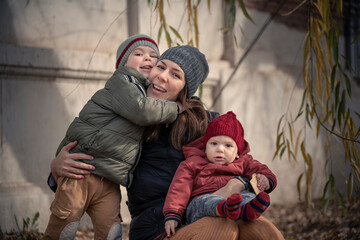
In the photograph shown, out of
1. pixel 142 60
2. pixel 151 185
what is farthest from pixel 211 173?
pixel 142 60

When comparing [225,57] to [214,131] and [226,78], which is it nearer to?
[226,78]

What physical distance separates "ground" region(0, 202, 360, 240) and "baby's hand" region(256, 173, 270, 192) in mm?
1665

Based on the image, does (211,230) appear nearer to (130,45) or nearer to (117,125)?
(117,125)

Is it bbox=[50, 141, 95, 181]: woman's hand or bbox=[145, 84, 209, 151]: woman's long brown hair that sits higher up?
bbox=[145, 84, 209, 151]: woman's long brown hair

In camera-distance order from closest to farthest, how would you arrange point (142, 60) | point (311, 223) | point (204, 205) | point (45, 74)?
1. point (204, 205)
2. point (142, 60)
3. point (45, 74)
4. point (311, 223)

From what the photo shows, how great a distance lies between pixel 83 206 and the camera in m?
2.56

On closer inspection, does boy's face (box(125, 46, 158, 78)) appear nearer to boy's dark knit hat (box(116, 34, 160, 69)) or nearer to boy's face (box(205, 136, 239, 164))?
boy's dark knit hat (box(116, 34, 160, 69))

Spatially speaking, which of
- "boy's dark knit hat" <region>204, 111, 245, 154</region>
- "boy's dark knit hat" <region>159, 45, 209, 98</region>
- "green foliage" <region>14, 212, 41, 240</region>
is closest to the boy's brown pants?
"boy's dark knit hat" <region>204, 111, 245, 154</region>

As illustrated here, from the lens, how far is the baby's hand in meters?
2.34

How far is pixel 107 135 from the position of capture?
8.30 feet

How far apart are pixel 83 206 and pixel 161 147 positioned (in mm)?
561

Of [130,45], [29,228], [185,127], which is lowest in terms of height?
[29,228]

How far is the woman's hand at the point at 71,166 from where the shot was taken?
2.53m

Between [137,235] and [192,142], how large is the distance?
0.62m
